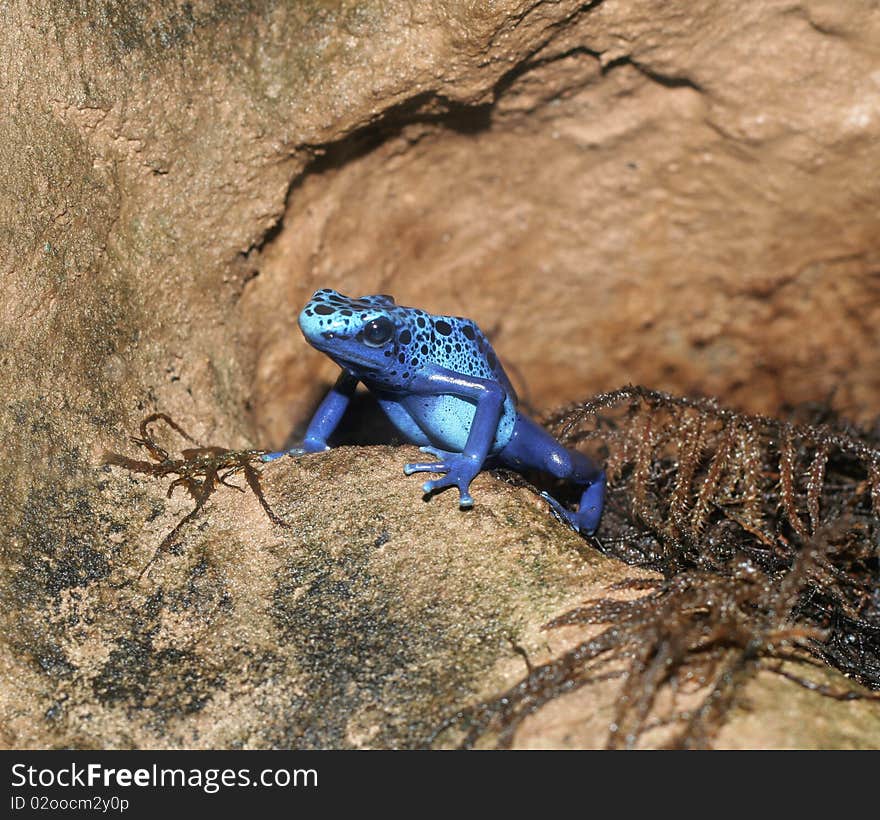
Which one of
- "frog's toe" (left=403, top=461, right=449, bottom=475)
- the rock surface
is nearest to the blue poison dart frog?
"frog's toe" (left=403, top=461, right=449, bottom=475)

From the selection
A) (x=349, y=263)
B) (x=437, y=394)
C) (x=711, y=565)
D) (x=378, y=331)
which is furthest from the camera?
(x=349, y=263)

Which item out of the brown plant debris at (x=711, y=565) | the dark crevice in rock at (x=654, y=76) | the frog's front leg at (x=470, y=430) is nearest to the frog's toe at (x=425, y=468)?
the frog's front leg at (x=470, y=430)

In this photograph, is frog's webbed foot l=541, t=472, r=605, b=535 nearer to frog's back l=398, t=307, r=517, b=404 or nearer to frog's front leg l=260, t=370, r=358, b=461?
frog's back l=398, t=307, r=517, b=404

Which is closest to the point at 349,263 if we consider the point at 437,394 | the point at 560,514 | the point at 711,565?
the point at 437,394

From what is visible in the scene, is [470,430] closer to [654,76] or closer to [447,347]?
[447,347]

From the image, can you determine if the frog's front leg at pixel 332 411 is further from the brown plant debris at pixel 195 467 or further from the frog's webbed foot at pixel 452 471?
the frog's webbed foot at pixel 452 471
